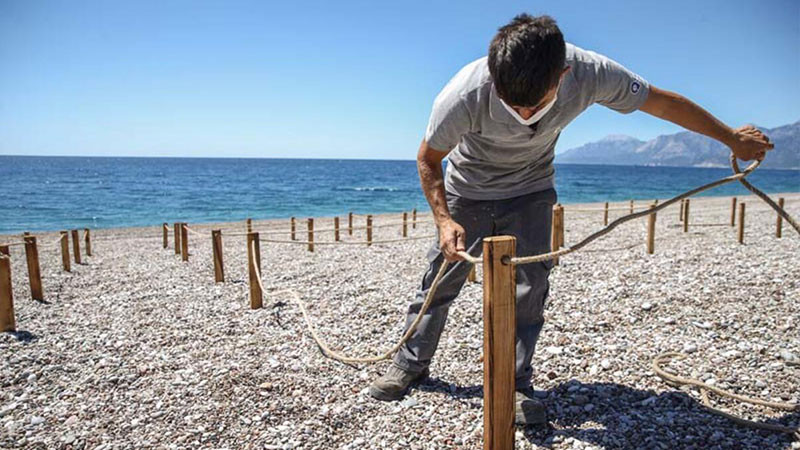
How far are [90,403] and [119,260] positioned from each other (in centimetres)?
801

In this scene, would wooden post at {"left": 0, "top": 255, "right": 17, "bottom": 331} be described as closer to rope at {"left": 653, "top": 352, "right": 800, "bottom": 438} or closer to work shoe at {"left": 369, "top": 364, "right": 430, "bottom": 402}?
work shoe at {"left": 369, "top": 364, "right": 430, "bottom": 402}

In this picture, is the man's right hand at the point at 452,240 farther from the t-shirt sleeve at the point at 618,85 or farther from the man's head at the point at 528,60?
the t-shirt sleeve at the point at 618,85

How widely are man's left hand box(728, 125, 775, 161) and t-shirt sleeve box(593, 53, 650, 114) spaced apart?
521 mm

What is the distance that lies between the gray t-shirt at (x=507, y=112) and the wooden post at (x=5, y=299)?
491 centimetres

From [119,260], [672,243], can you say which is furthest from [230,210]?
[672,243]

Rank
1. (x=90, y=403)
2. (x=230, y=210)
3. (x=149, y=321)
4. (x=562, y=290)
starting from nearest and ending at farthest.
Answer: (x=90, y=403) < (x=149, y=321) < (x=562, y=290) < (x=230, y=210)

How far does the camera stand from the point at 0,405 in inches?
132

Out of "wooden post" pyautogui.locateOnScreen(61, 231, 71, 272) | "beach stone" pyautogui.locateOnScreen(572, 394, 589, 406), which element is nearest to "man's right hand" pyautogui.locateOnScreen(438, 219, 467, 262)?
"beach stone" pyautogui.locateOnScreen(572, 394, 589, 406)

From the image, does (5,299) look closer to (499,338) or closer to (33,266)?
(33,266)

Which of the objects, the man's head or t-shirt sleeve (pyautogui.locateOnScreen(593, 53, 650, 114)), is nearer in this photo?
the man's head

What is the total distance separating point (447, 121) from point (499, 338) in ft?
3.53

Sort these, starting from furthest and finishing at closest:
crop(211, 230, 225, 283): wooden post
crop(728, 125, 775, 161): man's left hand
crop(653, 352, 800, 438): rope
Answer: crop(211, 230, 225, 283): wooden post, crop(653, 352, 800, 438): rope, crop(728, 125, 775, 161): man's left hand

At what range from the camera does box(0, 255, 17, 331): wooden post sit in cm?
484

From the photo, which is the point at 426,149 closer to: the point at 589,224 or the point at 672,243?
the point at 672,243
